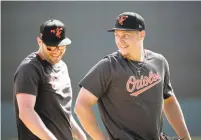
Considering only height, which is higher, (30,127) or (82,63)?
(30,127)

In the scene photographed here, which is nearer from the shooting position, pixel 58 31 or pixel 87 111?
pixel 87 111

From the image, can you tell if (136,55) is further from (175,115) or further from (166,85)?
(175,115)

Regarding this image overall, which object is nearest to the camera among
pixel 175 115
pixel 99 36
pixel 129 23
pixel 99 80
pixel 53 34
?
pixel 99 80

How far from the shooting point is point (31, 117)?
3.45 metres

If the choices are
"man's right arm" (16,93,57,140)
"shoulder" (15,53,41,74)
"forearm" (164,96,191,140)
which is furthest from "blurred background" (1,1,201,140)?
"man's right arm" (16,93,57,140)

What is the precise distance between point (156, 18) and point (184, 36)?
0.50 meters

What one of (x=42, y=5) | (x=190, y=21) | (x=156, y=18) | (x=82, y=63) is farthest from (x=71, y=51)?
(x=190, y=21)

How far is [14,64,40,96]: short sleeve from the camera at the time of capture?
350 cm

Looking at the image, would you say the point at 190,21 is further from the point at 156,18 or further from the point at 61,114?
the point at 61,114

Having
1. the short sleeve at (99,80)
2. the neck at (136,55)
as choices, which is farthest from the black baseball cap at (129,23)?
the short sleeve at (99,80)

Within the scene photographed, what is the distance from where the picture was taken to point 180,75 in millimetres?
7094

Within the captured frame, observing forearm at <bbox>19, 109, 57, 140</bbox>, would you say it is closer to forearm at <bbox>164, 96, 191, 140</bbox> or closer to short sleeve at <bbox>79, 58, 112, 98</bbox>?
short sleeve at <bbox>79, 58, 112, 98</bbox>

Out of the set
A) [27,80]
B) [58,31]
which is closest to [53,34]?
[58,31]

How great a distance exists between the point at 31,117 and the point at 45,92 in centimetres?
27
